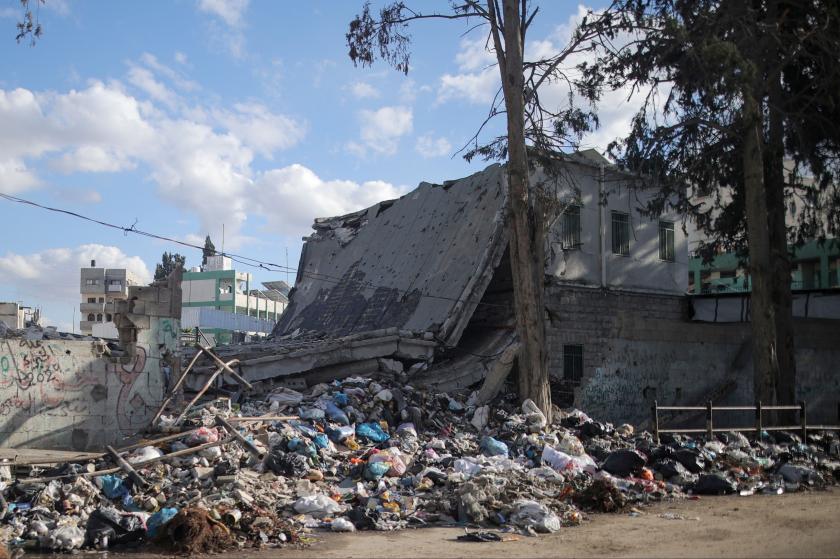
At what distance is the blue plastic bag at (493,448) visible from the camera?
1175 centimetres

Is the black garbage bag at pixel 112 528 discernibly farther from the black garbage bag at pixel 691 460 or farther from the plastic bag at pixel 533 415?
the black garbage bag at pixel 691 460

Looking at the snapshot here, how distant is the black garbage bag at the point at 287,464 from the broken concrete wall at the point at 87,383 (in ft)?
12.0

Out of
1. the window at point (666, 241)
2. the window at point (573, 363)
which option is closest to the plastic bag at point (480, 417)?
the window at point (573, 363)

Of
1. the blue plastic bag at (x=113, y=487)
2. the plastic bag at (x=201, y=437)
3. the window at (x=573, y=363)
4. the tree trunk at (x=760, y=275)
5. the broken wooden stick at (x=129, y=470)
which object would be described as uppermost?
the tree trunk at (x=760, y=275)

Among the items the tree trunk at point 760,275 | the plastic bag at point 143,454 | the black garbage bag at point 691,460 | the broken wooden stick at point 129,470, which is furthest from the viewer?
the tree trunk at point 760,275

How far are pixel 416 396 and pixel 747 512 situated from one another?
23.2ft

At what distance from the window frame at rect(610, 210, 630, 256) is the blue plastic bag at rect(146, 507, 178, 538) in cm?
1533

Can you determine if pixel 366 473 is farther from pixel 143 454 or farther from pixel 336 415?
pixel 143 454

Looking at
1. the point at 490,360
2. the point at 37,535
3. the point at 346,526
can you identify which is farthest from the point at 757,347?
the point at 37,535

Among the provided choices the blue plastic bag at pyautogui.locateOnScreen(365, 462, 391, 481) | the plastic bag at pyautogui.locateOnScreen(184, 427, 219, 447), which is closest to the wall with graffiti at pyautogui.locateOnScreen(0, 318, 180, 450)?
the plastic bag at pyautogui.locateOnScreen(184, 427, 219, 447)

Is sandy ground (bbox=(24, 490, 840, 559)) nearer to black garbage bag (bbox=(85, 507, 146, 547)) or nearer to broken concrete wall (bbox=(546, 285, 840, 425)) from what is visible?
black garbage bag (bbox=(85, 507, 146, 547))

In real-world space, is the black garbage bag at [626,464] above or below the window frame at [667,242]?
below

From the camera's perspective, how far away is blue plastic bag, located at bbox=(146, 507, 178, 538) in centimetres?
747

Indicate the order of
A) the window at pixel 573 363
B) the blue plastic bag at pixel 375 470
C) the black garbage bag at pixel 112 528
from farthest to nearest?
the window at pixel 573 363 → the blue plastic bag at pixel 375 470 → the black garbage bag at pixel 112 528
